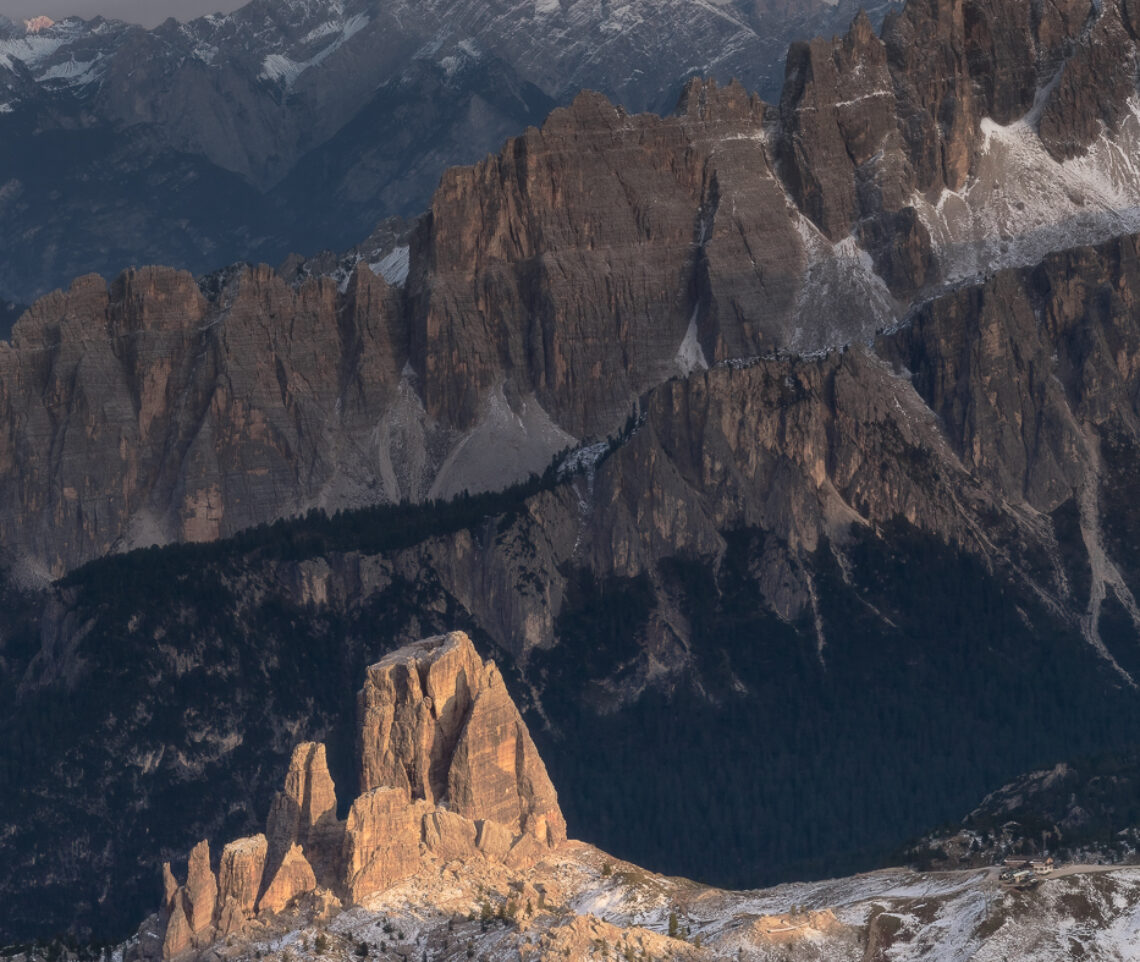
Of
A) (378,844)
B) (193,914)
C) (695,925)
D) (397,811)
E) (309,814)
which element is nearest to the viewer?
(193,914)

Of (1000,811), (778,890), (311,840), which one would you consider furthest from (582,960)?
(1000,811)

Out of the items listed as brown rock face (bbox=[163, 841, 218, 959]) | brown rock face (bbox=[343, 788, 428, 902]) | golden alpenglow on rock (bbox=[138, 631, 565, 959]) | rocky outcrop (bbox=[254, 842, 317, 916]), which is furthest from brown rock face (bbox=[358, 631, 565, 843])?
brown rock face (bbox=[163, 841, 218, 959])

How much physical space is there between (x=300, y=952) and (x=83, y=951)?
2533cm

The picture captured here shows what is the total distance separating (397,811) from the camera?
150 m

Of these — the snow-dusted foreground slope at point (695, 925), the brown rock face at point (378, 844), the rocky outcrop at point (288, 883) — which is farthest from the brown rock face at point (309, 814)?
the snow-dusted foreground slope at point (695, 925)

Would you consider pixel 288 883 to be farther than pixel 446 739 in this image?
No

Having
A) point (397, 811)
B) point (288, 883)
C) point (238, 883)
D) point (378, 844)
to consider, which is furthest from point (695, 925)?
point (238, 883)

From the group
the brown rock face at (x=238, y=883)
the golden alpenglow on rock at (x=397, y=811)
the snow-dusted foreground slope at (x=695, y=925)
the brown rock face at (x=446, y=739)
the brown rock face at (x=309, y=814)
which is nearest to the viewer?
the snow-dusted foreground slope at (x=695, y=925)

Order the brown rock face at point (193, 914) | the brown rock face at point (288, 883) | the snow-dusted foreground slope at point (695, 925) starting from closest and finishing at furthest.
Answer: the snow-dusted foreground slope at point (695, 925)
the brown rock face at point (193, 914)
the brown rock face at point (288, 883)

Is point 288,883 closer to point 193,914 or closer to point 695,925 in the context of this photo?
point 193,914

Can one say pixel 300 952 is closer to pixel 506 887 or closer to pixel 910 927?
pixel 506 887

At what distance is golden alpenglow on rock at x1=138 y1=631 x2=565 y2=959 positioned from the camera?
148125 millimetres

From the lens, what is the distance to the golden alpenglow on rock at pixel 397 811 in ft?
486

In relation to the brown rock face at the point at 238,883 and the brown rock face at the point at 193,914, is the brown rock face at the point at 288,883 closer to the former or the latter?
the brown rock face at the point at 238,883
